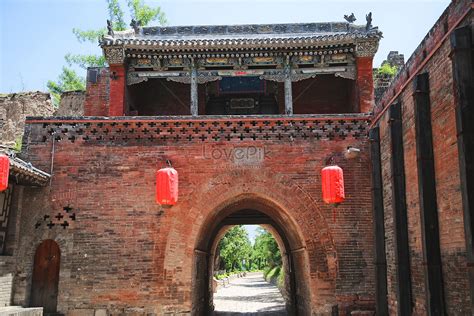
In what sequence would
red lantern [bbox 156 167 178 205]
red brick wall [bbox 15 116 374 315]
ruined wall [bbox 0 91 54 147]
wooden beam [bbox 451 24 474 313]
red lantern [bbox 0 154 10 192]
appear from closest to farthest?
wooden beam [bbox 451 24 474 313]
red lantern [bbox 0 154 10 192]
red lantern [bbox 156 167 178 205]
red brick wall [bbox 15 116 374 315]
ruined wall [bbox 0 91 54 147]

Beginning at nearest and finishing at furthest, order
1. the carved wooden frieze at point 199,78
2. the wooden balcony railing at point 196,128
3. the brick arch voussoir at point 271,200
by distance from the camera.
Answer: the brick arch voussoir at point 271,200
the wooden balcony railing at point 196,128
the carved wooden frieze at point 199,78

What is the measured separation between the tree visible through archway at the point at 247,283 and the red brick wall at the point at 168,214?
5.42 metres

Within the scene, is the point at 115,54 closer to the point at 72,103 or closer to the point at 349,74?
the point at 72,103

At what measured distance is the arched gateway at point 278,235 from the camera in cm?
1012

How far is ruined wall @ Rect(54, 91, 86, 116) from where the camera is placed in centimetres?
1595

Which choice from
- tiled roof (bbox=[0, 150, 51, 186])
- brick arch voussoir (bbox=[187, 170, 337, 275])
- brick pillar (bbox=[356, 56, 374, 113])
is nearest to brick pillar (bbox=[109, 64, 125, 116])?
tiled roof (bbox=[0, 150, 51, 186])

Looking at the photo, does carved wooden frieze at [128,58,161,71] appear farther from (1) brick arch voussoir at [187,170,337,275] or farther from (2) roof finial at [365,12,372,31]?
(2) roof finial at [365,12,372,31]

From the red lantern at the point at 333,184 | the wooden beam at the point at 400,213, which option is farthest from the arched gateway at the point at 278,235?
the wooden beam at the point at 400,213

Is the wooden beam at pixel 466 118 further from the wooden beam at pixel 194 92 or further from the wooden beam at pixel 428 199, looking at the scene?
the wooden beam at pixel 194 92

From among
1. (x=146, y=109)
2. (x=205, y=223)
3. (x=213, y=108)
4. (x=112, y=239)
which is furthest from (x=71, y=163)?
(x=213, y=108)

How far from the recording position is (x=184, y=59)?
37.3ft

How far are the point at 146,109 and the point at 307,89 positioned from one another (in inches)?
184

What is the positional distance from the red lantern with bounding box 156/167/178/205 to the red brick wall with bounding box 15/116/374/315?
1.82ft

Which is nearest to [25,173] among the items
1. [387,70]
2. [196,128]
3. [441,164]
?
[196,128]
